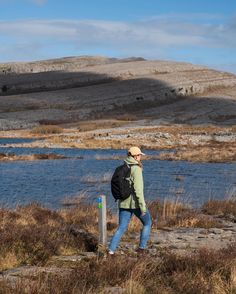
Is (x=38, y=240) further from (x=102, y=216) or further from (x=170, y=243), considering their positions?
(x=170, y=243)

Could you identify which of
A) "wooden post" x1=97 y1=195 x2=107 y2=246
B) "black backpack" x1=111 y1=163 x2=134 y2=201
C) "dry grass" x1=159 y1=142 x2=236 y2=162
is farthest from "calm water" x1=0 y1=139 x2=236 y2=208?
"black backpack" x1=111 y1=163 x2=134 y2=201

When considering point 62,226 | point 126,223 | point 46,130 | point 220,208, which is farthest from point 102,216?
point 46,130

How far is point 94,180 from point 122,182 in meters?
21.9

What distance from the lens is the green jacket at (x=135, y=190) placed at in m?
11.2

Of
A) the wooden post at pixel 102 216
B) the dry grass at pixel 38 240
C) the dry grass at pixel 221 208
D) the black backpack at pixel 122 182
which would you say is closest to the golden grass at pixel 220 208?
the dry grass at pixel 221 208

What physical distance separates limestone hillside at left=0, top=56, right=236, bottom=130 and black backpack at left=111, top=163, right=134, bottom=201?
7474cm

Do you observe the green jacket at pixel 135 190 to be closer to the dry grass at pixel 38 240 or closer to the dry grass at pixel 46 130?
the dry grass at pixel 38 240

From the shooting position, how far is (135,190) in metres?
11.2

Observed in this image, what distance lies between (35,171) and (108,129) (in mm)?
39555

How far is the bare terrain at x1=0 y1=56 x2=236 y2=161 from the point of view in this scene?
220ft

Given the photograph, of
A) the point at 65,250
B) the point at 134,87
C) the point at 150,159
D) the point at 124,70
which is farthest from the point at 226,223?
the point at 124,70

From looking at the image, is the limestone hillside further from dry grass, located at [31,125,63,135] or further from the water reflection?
the water reflection

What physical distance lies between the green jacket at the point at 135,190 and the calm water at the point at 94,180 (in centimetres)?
1048

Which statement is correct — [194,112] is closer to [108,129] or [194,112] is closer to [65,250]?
[108,129]
